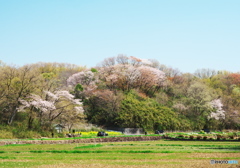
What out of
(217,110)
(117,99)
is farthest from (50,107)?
(217,110)

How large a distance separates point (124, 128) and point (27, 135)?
23.3 metres

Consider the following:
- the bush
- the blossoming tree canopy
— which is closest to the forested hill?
the blossoming tree canopy

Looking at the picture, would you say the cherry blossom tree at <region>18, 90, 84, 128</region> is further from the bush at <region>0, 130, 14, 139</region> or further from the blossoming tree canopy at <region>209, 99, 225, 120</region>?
the blossoming tree canopy at <region>209, 99, 225, 120</region>

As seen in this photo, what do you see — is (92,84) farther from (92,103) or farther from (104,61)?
(104,61)

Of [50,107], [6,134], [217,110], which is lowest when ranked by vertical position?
[6,134]

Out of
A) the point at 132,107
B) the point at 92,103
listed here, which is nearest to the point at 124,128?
the point at 132,107

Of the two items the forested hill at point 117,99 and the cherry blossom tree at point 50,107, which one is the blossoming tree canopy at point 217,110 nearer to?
the forested hill at point 117,99

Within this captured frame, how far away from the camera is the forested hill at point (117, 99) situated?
143 ft

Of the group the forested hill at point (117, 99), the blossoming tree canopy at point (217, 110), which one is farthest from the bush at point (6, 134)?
the blossoming tree canopy at point (217, 110)

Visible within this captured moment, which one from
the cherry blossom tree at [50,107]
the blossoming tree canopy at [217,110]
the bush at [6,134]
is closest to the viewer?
the bush at [6,134]

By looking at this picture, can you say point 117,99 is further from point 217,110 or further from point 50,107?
point 217,110

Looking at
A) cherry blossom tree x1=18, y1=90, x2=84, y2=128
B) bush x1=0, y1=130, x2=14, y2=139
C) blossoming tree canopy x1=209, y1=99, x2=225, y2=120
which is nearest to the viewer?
bush x1=0, y1=130, x2=14, y2=139

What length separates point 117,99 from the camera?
63531mm

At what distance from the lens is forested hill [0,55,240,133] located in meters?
43.6
